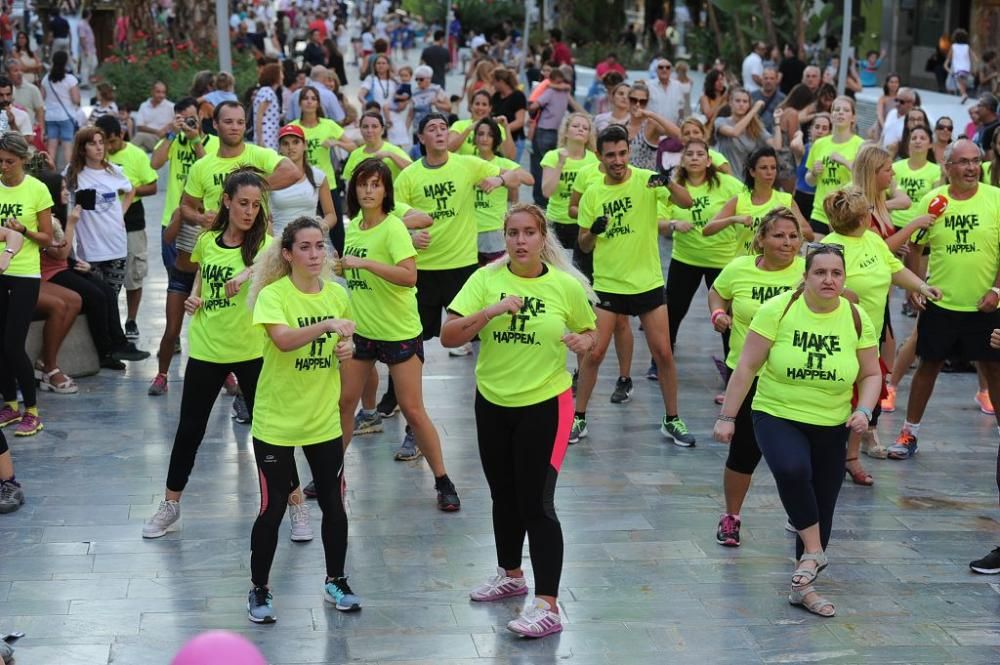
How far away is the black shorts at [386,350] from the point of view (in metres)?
8.00

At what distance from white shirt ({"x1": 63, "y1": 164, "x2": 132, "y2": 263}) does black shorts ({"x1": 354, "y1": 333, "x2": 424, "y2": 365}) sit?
3.63 metres

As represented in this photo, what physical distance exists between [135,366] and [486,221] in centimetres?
289

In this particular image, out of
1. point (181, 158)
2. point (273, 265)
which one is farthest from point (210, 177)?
point (273, 265)

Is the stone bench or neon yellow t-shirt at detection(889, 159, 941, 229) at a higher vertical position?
neon yellow t-shirt at detection(889, 159, 941, 229)

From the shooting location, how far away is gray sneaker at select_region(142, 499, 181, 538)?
7.63m

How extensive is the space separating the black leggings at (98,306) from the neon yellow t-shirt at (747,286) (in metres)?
4.94

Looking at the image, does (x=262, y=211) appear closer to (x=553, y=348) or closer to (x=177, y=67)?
(x=553, y=348)

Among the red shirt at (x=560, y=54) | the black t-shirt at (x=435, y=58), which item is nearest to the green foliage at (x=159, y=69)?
the black t-shirt at (x=435, y=58)

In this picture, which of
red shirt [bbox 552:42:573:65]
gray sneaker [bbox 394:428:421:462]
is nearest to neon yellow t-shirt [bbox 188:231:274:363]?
gray sneaker [bbox 394:428:421:462]

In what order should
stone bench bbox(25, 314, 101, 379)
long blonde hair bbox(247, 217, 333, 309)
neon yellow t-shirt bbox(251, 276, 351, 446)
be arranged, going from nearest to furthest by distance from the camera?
neon yellow t-shirt bbox(251, 276, 351, 446) → long blonde hair bbox(247, 217, 333, 309) → stone bench bbox(25, 314, 101, 379)

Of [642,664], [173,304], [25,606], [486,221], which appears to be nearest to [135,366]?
[173,304]

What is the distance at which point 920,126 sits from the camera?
1179 centimetres

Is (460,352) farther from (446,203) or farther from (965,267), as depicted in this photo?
(965,267)

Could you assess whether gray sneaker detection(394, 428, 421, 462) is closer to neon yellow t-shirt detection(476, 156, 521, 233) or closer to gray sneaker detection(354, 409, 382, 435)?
gray sneaker detection(354, 409, 382, 435)
